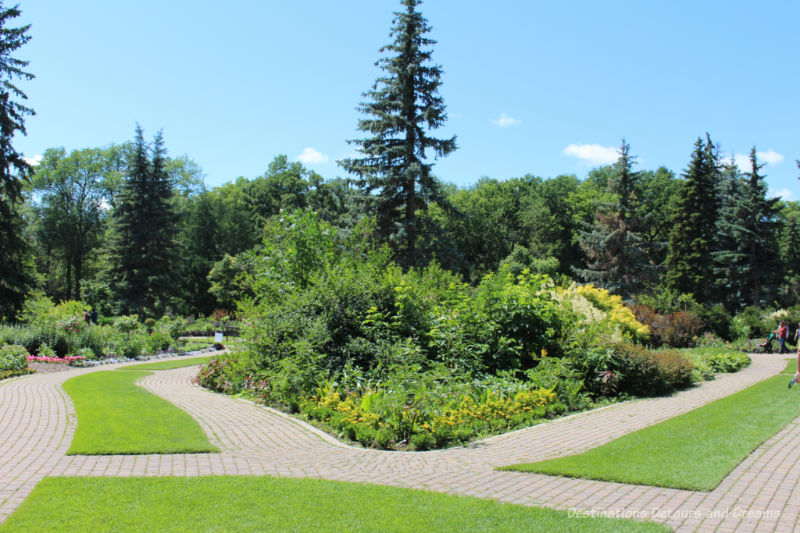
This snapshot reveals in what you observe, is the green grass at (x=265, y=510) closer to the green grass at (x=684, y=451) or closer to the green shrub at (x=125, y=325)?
the green grass at (x=684, y=451)

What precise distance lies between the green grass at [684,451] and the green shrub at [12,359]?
1476cm

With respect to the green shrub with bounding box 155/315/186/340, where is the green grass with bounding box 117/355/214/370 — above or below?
below

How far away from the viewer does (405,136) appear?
27625 millimetres

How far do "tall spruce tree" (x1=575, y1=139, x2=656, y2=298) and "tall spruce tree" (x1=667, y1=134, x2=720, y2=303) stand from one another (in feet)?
10.1

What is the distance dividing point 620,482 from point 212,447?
4727 mm

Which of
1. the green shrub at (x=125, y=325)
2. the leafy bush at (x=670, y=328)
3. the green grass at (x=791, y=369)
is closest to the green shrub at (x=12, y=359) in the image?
the green shrub at (x=125, y=325)

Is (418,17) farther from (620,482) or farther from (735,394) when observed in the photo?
(620,482)

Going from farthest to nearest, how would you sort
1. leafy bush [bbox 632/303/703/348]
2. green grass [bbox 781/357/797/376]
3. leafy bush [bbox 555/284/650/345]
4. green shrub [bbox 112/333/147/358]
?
1. green shrub [bbox 112/333/147/358]
2. leafy bush [bbox 632/303/703/348]
3. green grass [bbox 781/357/797/376]
4. leafy bush [bbox 555/284/650/345]

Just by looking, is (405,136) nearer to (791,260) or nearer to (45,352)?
(45,352)

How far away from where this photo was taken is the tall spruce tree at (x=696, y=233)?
3981cm

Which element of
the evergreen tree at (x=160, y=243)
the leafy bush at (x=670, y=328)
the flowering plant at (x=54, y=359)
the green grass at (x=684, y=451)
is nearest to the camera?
the green grass at (x=684, y=451)

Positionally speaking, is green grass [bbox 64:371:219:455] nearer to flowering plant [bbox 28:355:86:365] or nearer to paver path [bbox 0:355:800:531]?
paver path [bbox 0:355:800:531]

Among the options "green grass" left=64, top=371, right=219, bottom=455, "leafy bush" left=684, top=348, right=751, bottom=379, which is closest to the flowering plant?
"green grass" left=64, top=371, right=219, bottom=455

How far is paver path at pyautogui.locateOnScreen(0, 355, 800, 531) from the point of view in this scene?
171 inches
